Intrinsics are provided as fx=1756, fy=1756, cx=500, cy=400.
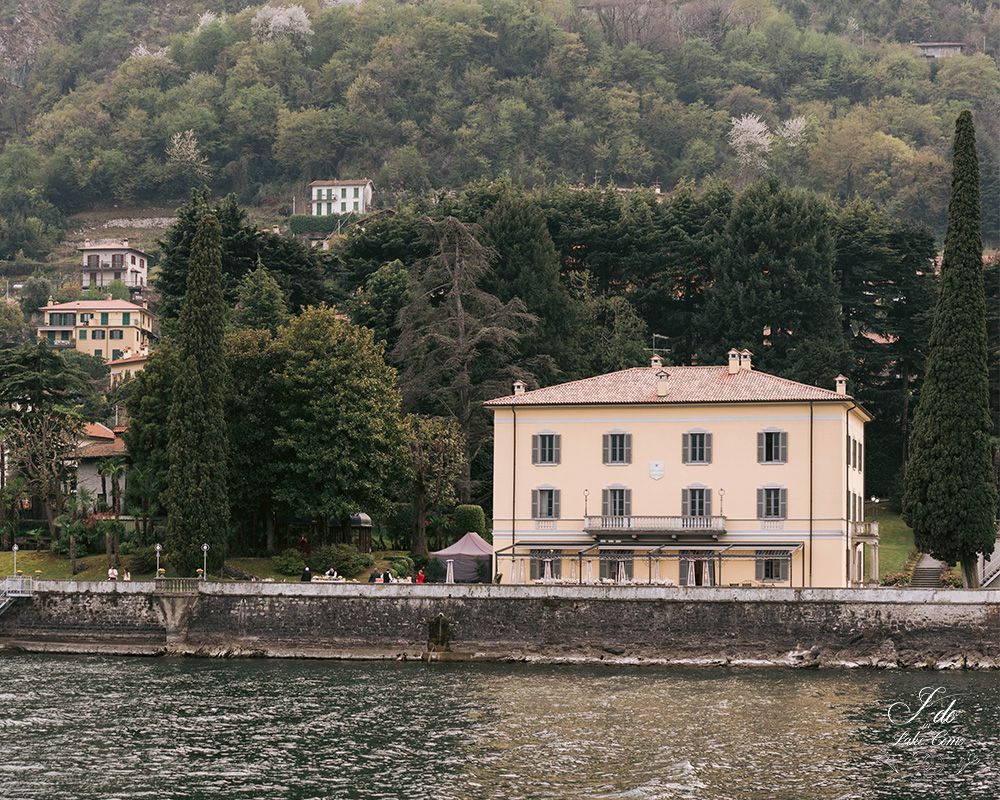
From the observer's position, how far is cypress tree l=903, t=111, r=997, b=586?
203ft

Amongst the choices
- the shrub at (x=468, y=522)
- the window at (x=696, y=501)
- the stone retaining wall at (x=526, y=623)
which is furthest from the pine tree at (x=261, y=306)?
the window at (x=696, y=501)

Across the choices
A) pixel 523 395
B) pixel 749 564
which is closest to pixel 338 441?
pixel 523 395

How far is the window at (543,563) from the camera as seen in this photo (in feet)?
228

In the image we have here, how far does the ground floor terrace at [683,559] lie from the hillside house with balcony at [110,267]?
12159 cm

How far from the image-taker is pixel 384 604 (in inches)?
2430

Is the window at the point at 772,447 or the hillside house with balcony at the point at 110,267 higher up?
the hillside house with balcony at the point at 110,267

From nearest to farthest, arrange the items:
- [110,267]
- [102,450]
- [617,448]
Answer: [617,448]
[102,450]
[110,267]

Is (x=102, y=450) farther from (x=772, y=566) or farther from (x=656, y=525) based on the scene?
(x=772, y=566)

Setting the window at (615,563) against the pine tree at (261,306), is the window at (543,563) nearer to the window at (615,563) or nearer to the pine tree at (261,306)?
the window at (615,563)

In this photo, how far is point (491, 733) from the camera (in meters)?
44.2

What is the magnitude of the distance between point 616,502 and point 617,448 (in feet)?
7.07

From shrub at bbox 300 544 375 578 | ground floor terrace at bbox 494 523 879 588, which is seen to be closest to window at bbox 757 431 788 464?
ground floor terrace at bbox 494 523 879 588

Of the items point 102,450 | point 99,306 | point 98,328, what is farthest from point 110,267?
point 102,450

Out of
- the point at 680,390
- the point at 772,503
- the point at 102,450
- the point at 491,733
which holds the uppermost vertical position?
the point at 680,390
